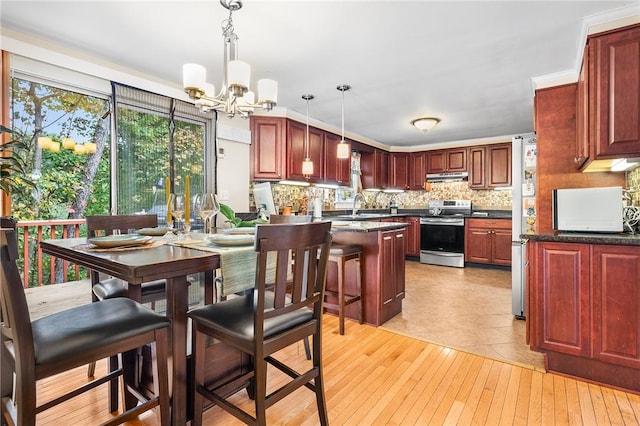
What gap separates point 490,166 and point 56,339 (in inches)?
241

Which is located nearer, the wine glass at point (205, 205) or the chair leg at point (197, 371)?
the chair leg at point (197, 371)

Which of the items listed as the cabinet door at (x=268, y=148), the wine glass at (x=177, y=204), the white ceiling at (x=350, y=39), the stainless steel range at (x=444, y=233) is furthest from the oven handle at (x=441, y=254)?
the wine glass at (x=177, y=204)

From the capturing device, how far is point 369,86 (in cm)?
328

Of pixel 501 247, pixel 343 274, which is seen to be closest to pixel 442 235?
pixel 501 247

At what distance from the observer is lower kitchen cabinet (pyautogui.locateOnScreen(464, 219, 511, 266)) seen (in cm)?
506

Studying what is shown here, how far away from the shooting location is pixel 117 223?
204 cm

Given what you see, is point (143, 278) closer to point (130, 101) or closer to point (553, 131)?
point (130, 101)

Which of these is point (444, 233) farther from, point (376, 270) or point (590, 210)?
point (590, 210)

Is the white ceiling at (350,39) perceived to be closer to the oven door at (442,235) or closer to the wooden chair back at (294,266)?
the wooden chair back at (294,266)

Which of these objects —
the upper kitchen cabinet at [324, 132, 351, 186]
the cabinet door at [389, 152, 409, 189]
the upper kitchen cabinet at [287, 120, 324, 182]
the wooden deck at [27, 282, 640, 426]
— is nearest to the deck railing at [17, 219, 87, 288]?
the wooden deck at [27, 282, 640, 426]

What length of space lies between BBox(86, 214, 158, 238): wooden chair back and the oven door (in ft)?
15.5

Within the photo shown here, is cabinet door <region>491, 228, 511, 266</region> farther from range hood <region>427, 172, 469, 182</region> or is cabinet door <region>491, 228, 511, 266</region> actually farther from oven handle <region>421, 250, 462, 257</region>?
range hood <region>427, 172, 469, 182</region>

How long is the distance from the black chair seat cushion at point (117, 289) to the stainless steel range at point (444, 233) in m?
4.82

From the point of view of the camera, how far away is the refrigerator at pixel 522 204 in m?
2.93
